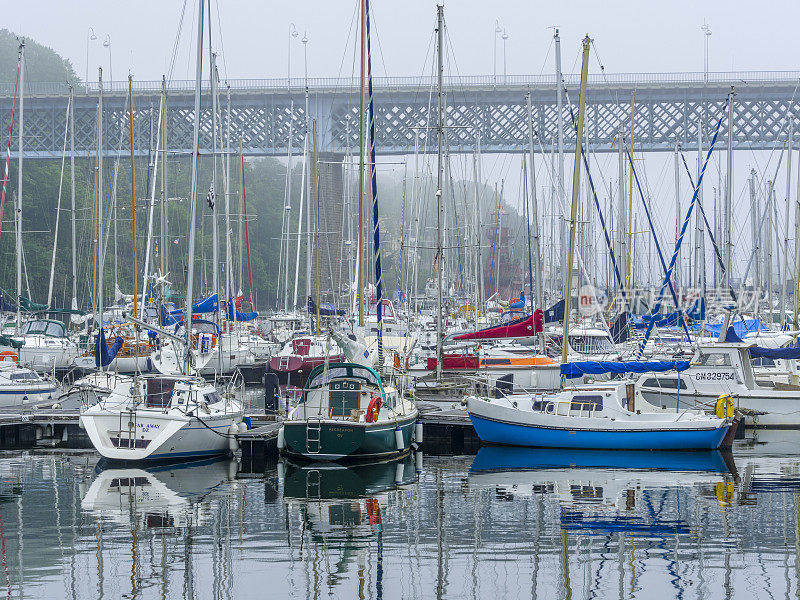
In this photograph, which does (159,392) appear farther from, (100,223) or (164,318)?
(164,318)

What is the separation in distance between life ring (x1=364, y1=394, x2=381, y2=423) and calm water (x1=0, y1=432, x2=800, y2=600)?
1.05 metres

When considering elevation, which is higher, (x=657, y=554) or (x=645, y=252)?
(x=645, y=252)

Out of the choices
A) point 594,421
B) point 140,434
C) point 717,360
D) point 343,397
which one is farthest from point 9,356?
point 717,360

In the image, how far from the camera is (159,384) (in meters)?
23.5

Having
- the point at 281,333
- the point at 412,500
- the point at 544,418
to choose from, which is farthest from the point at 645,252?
the point at 412,500

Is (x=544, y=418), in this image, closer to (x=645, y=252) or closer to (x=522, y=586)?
(x=522, y=586)

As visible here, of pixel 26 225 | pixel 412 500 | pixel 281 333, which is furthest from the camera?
pixel 26 225

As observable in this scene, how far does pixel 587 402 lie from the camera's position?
24609mm

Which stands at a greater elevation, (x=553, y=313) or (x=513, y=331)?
(x=553, y=313)

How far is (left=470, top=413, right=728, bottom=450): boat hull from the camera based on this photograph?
948 inches

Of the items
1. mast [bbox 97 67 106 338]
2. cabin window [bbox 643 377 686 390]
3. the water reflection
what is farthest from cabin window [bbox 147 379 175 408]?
cabin window [bbox 643 377 686 390]

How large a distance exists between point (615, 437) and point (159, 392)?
10.0 m

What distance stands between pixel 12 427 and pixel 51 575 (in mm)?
13630

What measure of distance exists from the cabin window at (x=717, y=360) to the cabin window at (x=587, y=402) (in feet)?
16.3
